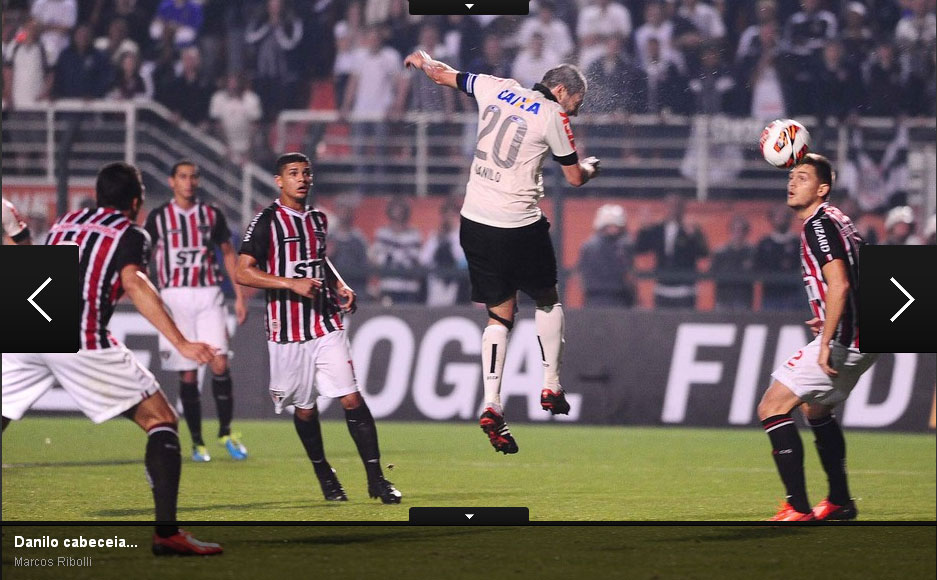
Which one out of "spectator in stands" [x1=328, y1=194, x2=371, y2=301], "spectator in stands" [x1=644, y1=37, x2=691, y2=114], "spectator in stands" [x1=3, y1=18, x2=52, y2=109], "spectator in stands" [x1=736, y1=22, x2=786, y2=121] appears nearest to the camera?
"spectator in stands" [x1=644, y1=37, x2=691, y2=114]

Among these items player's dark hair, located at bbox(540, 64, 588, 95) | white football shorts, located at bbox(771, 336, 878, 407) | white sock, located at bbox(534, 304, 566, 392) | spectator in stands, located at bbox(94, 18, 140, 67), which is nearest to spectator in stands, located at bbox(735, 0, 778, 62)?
player's dark hair, located at bbox(540, 64, 588, 95)

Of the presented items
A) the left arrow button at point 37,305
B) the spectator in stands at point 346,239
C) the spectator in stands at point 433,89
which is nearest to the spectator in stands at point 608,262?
the spectator in stands at point 346,239

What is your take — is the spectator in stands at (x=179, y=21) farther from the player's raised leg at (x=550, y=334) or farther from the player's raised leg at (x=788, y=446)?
the player's raised leg at (x=788, y=446)

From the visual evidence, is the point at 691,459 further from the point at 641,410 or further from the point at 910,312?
the point at 910,312

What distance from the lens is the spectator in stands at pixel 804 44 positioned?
7402mm

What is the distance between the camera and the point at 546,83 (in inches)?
247

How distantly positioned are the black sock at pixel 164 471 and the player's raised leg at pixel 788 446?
8.70ft

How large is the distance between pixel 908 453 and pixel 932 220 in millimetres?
1880

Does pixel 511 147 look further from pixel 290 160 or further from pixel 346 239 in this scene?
pixel 346 239

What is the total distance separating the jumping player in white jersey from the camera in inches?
245

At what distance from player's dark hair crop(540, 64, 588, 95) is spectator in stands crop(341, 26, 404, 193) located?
7.79 ft

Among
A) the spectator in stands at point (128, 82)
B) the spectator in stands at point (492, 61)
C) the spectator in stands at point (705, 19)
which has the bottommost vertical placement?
the spectator in stands at point (128, 82)

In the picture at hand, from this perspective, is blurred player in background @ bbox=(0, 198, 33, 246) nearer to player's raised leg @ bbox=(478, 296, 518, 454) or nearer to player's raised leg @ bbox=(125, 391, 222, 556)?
player's raised leg @ bbox=(125, 391, 222, 556)
